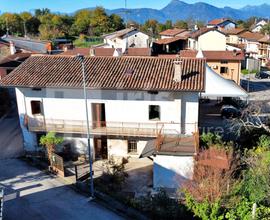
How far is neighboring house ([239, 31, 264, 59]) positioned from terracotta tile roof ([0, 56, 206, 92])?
178ft

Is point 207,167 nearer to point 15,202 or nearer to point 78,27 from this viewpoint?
point 15,202

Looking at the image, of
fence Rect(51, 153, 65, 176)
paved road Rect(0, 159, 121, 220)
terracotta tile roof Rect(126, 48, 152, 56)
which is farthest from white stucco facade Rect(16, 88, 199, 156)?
terracotta tile roof Rect(126, 48, 152, 56)

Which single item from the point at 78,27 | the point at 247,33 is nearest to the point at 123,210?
the point at 247,33

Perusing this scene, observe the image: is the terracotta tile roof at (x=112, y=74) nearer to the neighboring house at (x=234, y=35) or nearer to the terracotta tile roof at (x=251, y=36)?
the terracotta tile roof at (x=251, y=36)

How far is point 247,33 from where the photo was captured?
8812 centimetres

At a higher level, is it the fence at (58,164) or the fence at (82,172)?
the fence at (58,164)

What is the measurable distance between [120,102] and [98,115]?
2197mm

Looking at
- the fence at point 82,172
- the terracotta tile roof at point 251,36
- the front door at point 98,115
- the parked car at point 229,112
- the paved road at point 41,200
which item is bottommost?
the paved road at point 41,200

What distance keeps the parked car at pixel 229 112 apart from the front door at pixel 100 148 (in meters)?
14.4

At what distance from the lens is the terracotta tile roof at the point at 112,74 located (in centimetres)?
2395

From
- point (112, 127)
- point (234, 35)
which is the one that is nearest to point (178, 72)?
point (112, 127)

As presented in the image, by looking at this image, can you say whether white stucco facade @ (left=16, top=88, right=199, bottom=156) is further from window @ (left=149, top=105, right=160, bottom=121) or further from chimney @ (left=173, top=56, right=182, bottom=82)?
chimney @ (left=173, top=56, right=182, bottom=82)

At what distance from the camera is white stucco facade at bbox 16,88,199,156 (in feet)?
79.7

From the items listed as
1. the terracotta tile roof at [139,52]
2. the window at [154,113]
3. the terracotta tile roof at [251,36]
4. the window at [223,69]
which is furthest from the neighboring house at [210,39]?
the window at [154,113]
